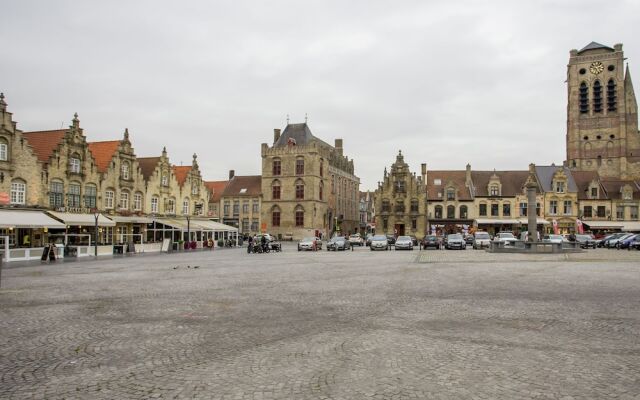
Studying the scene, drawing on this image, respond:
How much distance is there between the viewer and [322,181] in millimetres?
75375

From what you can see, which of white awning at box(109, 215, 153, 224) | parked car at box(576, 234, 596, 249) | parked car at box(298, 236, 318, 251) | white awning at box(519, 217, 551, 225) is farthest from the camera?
white awning at box(519, 217, 551, 225)

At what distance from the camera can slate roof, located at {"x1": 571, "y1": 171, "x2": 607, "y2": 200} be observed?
63219 mm

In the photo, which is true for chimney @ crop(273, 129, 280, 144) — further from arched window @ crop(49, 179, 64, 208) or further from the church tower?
the church tower

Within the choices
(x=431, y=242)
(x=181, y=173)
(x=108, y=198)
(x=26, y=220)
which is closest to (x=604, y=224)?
(x=431, y=242)

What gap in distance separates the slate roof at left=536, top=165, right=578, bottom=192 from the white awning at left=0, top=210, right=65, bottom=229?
5796 centimetres

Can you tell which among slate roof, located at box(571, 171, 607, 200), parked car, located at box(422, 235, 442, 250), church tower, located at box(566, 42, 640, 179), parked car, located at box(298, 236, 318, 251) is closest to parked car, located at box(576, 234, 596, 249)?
parked car, located at box(422, 235, 442, 250)

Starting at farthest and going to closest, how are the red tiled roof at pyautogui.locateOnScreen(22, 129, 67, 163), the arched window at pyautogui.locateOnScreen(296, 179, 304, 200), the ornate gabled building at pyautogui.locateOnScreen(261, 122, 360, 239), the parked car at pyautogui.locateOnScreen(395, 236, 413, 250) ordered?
the arched window at pyautogui.locateOnScreen(296, 179, 304, 200), the ornate gabled building at pyautogui.locateOnScreen(261, 122, 360, 239), the parked car at pyautogui.locateOnScreen(395, 236, 413, 250), the red tiled roof at pyautogui.locateOnScreen(22, 129, 67, 163)

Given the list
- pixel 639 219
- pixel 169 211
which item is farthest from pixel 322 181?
pixel 639 219

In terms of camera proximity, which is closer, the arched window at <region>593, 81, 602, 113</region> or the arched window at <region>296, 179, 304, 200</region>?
the arched window at <region>296, 179, 304, 200</region>

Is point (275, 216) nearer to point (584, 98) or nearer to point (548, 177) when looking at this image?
point (548, 177)

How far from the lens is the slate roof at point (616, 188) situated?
6256cm

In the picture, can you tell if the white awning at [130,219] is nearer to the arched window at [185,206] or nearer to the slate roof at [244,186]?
the arched window at [185,206]

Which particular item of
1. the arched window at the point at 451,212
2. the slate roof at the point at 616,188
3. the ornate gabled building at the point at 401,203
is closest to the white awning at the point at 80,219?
the ornate gabled building at the point at 401,203

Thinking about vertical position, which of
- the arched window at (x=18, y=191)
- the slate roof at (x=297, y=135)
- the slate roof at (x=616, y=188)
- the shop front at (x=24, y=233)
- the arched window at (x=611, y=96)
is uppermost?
the arched window at (x=611, y=96)
